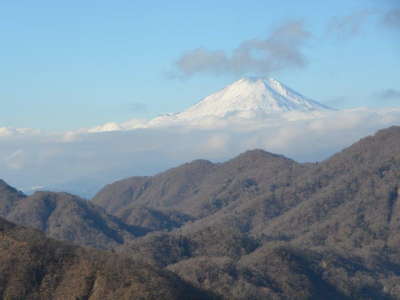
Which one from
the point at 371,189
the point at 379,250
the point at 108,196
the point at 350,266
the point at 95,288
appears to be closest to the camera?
the point at 95,288

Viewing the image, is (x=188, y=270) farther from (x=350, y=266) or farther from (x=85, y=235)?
(x=85, y=235)

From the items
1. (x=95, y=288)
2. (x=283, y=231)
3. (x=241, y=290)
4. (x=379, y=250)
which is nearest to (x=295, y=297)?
(x=241, y=290)

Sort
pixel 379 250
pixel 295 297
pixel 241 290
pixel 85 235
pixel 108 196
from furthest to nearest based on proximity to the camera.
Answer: pixel 108 196, pixel 85 235, pixel 379 250, pixel 295 297, pixel 241 290

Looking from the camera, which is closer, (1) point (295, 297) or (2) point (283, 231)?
(1) point (295, 297)

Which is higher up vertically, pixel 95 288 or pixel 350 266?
pixel 95 288

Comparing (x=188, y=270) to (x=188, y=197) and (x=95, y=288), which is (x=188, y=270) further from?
(x=188, y=197)

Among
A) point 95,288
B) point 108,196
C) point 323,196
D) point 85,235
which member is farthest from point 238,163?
point 95,288
